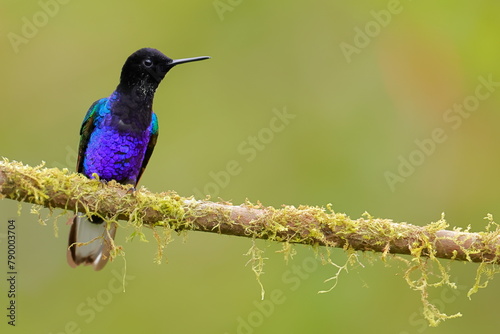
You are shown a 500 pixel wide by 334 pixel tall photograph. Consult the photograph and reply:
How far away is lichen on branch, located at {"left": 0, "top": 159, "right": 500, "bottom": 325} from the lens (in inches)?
108

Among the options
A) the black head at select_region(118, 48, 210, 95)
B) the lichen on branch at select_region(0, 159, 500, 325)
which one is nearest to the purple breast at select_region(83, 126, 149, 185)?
the black head at select_region(118, 48, 210, 95)

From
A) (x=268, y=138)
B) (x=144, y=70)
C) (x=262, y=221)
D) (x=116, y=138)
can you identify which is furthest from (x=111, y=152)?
(x=268, y=138)

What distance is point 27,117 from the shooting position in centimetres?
672

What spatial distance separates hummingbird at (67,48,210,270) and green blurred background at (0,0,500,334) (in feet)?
7.59

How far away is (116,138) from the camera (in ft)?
12.6

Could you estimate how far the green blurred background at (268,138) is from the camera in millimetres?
6176

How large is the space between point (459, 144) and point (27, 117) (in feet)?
13.4

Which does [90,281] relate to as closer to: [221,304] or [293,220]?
[221,304]

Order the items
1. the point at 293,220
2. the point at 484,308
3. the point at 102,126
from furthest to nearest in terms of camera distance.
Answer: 1. the point at 484,308
2. the point at 102,126
3. the point at 293,220

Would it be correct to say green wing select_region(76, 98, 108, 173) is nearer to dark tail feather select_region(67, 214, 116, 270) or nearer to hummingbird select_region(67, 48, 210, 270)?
hummingbird select_region(67, 48, 210, 270)

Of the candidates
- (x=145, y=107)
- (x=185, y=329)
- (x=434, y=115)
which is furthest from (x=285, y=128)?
(x=145, y=107)

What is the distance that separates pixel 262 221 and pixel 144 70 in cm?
157

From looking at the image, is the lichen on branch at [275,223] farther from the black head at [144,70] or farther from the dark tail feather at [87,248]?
the black head at [144,70]

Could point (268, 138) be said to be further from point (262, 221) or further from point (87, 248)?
point (262, 221)
